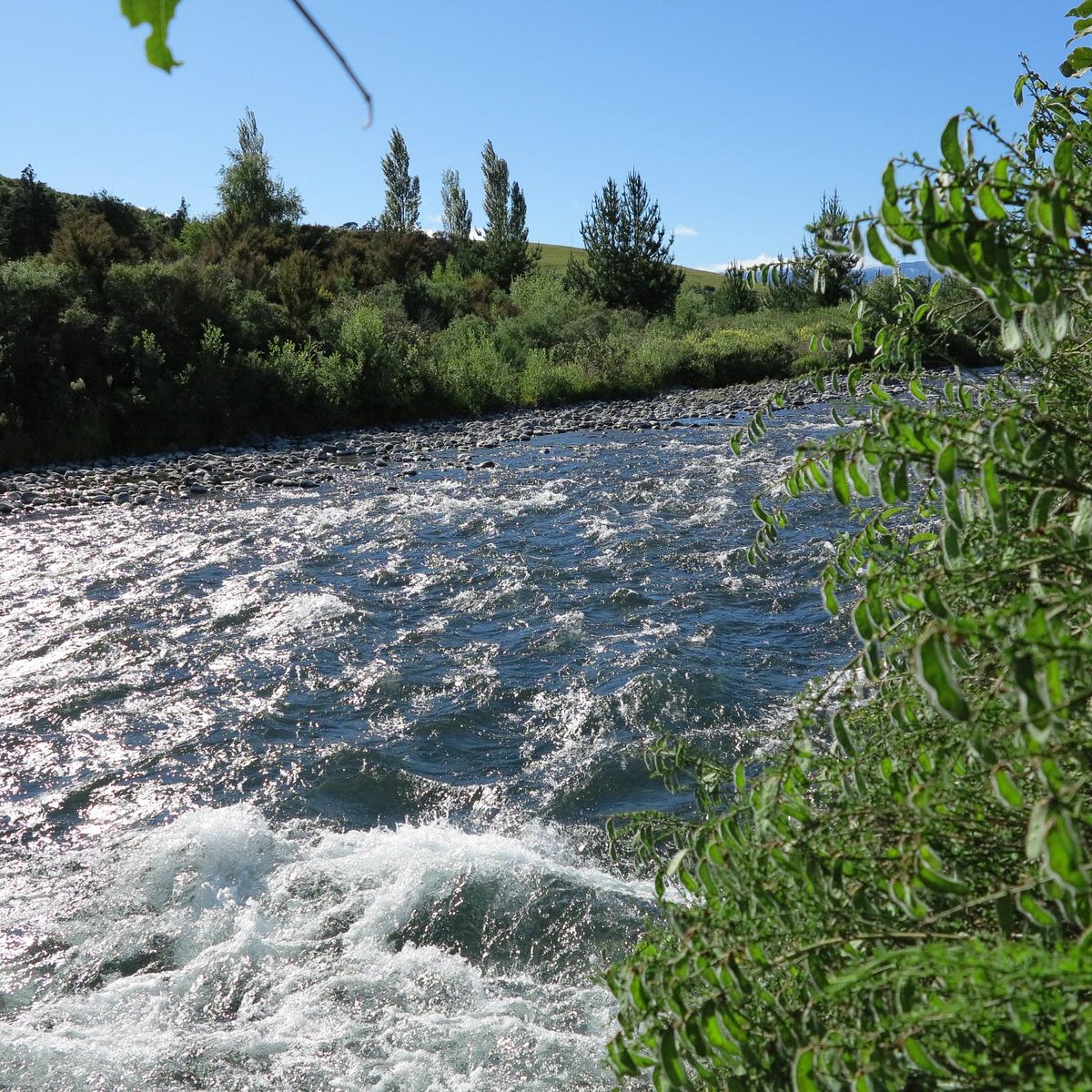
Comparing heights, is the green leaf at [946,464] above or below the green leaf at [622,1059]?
above

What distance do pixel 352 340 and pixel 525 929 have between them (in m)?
20.3

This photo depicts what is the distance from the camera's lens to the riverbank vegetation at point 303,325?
19.7 meters

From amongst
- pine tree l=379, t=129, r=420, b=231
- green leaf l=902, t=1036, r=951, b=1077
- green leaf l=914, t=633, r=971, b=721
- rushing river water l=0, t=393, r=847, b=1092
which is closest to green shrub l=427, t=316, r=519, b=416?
rushing river water l=0, t=393, r=847, b=1092

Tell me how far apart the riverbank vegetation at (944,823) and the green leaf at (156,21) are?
969 mm

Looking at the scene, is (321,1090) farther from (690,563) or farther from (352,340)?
(352,340)

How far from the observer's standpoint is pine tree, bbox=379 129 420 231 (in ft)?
221

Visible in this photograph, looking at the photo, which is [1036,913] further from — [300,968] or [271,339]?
[271,339]

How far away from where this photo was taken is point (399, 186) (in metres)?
67.8

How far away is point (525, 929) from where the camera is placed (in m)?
4.88

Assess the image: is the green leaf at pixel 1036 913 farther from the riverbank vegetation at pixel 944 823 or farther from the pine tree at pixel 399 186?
the pine tree at pixel 399 186

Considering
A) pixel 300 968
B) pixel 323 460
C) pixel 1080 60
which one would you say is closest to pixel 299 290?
pixel 323 460

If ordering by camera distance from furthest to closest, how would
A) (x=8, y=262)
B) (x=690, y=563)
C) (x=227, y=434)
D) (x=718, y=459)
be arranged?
(x=8, y=262) < (x=227, y=434) < (x=718, y=459) < (x=690, y=563)

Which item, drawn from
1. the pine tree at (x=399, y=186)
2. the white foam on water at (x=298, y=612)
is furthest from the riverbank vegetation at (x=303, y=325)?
the pine tree at (x=399, y=186)

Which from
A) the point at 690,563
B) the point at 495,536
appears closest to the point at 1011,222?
the point at 690,563
